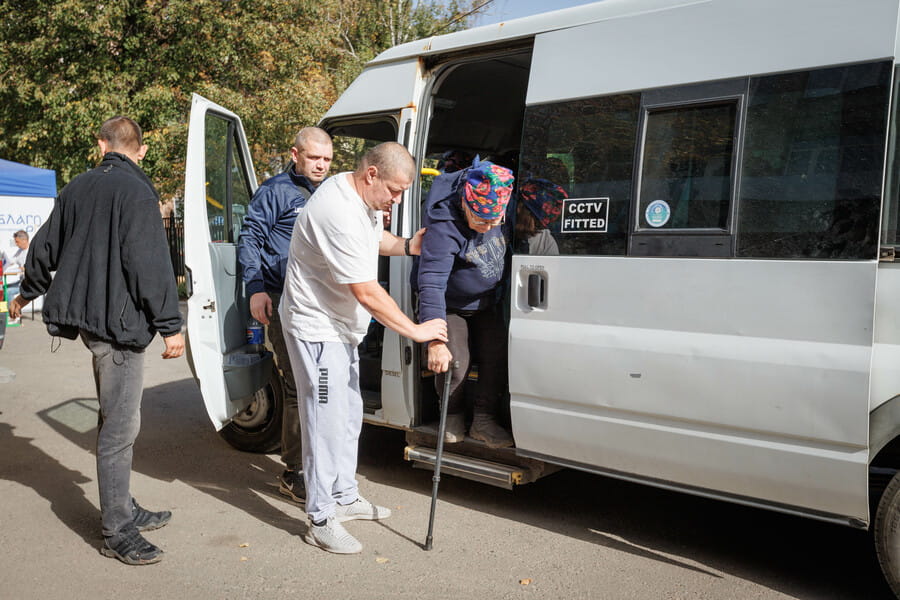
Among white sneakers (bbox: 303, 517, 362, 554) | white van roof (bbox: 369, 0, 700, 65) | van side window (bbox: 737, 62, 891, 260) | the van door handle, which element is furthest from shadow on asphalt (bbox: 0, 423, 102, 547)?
van side window (bbox: 737, 62, 891, 260)

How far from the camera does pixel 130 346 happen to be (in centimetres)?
373

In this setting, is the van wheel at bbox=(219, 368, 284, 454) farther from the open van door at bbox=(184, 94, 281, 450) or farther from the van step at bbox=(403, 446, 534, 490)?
the van step at bbox=(403, 446, 534, 490)

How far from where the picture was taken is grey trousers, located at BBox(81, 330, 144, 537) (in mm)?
3721

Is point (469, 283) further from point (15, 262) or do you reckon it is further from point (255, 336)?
point (15, 262)

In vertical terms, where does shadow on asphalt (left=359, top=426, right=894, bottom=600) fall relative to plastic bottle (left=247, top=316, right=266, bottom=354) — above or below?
below

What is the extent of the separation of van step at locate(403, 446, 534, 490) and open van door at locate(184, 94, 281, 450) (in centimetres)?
119

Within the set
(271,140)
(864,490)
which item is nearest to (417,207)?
(864,490)

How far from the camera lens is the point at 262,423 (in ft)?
17.9

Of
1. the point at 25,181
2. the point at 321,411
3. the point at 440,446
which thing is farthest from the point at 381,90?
the point at 25,181

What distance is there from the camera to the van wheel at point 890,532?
122 inches

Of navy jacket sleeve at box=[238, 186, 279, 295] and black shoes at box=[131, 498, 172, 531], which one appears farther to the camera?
navy jacket sleeve at box=[238, 186, 279, 295]

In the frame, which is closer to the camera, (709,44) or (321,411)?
(709,44)

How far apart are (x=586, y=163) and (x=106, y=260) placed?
7.64 ft

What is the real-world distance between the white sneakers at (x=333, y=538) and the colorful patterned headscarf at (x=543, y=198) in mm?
1828
